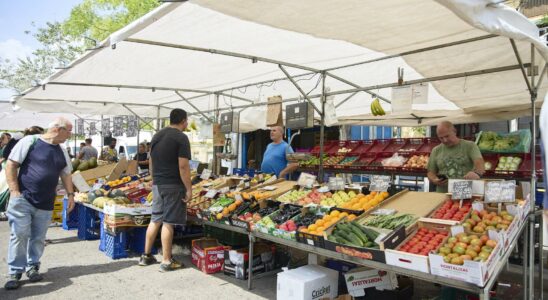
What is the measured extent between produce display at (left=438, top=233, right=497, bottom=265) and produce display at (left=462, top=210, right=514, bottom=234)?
0.15 m

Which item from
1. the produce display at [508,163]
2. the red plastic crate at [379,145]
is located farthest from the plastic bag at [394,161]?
the produce display at [508,163]

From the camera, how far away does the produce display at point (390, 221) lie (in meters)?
3.50

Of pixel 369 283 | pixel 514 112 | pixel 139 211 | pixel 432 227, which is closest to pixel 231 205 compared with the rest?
pixel 139 211

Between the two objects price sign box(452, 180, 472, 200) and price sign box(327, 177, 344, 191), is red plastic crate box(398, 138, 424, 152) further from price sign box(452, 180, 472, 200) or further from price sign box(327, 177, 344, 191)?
price sign box(452, 180, 472, 200)

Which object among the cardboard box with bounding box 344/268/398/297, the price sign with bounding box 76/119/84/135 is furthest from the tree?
the cardboard box with bounding box 344/268/398/297

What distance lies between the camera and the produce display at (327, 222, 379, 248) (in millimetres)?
3268

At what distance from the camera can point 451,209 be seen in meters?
3.68

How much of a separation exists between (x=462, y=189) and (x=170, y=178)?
3272mm

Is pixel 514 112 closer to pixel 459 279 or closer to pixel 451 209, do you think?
pixel 451 209

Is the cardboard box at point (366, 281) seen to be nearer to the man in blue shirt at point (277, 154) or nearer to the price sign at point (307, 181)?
the price sign at point (307, 181)

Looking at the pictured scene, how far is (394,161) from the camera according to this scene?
754 centimetres

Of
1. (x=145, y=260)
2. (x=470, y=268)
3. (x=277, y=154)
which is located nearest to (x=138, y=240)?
(x=145, y=260)

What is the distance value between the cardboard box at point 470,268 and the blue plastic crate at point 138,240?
14.1ft

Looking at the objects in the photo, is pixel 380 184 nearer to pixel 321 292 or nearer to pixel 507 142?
pixel 321 292
